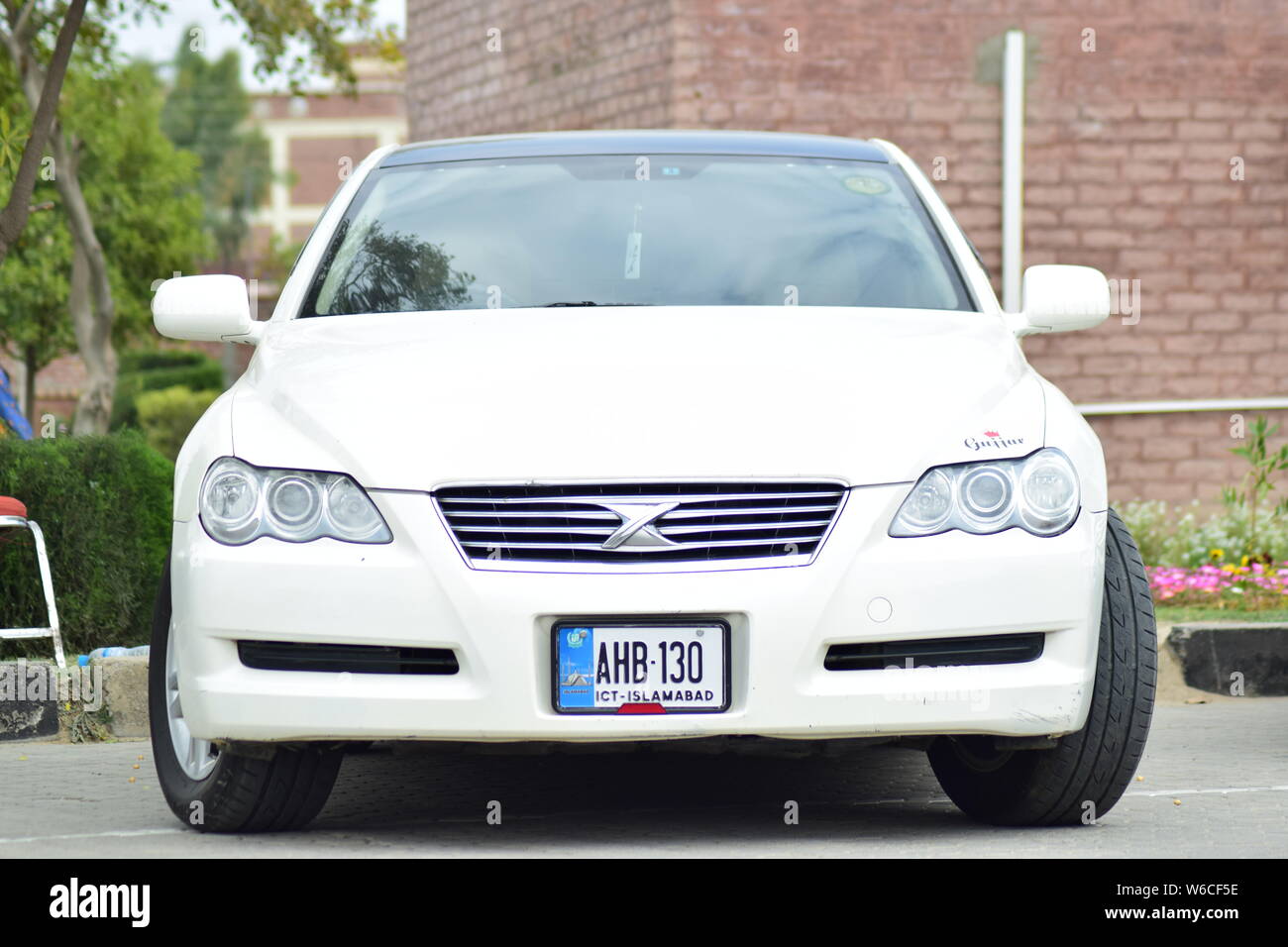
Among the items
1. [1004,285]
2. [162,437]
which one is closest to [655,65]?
[1004,285]

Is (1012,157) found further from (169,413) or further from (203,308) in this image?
(169,413)

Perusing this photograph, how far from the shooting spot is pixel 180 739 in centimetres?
486

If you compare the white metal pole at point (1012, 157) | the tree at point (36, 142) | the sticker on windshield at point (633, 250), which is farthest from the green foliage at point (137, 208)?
the sticker on windshield at point (633, 250)

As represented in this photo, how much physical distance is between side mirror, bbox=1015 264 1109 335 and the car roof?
0.80 m

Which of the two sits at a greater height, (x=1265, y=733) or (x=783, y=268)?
(x=783, y=268)

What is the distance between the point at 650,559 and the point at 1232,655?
14.2ft

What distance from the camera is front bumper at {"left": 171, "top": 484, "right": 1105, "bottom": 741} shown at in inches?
162

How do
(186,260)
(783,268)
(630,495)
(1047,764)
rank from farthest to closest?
(186,260) < (783,268) < (1047,764) < (630,495)

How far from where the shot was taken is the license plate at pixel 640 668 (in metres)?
4.14

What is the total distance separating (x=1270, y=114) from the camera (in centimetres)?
1253

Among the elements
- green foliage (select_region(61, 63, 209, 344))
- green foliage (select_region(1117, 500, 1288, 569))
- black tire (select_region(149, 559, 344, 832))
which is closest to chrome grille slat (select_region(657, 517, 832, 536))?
black tire (select_region(149, 559, 344, 832))

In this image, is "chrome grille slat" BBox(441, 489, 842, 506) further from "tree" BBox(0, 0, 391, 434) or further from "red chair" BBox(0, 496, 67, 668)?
"tree" BBox(0, 0, 391, 434)

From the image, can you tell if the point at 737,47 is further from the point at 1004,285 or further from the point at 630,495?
the point at 630,495

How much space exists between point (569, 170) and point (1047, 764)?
2205mm
